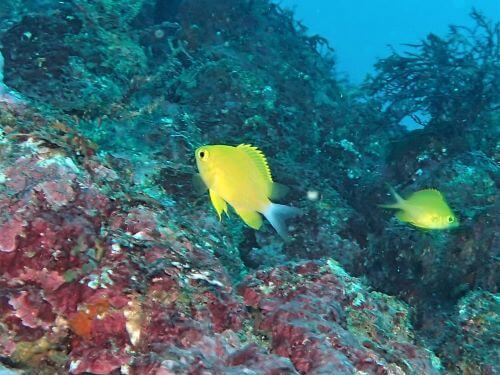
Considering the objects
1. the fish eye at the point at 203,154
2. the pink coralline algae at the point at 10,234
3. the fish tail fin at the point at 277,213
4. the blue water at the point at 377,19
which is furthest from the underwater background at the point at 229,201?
the blue water at the point at 377,19

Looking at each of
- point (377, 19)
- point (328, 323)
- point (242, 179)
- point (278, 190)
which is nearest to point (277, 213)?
point (278, 190)

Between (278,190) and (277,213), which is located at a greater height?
(278,190)

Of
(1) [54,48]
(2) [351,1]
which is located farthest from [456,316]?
(2) [351,1]

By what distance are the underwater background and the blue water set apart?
87.9m

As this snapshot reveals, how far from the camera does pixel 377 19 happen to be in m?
107

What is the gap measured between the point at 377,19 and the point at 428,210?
115m

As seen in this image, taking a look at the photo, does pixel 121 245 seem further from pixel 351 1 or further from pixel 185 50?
pixel 351 1

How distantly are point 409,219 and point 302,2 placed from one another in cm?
10128

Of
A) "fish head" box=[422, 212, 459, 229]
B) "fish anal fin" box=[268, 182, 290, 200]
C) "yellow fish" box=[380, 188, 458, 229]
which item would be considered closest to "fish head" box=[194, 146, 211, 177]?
"fish anal fin" box=[268, 182, 290, 200]

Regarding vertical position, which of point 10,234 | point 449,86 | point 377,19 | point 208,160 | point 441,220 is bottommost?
point 10,234

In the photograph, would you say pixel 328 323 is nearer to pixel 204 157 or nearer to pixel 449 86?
pixel 204 157

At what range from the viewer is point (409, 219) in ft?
11.6

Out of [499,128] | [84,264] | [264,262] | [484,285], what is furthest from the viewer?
[499,128]

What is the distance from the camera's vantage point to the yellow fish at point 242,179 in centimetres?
235
